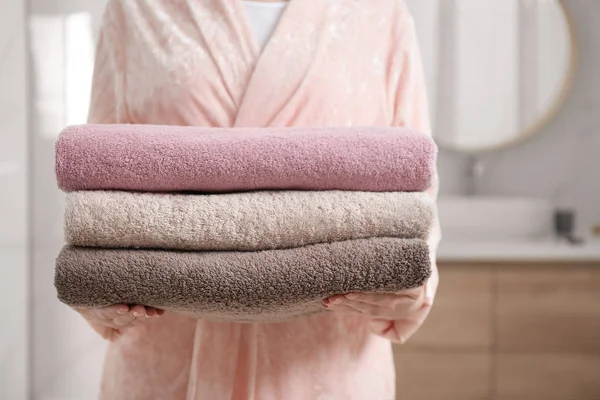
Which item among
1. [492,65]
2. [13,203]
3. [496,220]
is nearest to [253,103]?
[13,203]

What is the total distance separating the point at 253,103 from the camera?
0.70m

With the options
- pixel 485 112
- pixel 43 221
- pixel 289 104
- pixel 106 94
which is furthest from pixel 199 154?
pixel 485 112

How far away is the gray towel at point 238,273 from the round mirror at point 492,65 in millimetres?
1624

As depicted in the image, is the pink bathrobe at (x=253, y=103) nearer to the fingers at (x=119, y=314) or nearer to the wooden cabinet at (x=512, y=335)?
the fingers at (x=119, y=314)

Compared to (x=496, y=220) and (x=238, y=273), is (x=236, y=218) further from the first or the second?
(x=496, y=220)

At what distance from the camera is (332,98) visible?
734 millimetres

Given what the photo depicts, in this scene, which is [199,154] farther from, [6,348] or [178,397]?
[6,348]

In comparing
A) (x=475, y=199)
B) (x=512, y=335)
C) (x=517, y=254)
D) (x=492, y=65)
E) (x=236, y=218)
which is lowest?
(x=512, y=335)

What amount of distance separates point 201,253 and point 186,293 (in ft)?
0.12

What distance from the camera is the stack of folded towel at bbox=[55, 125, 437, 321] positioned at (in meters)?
0.54

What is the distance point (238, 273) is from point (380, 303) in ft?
0.48

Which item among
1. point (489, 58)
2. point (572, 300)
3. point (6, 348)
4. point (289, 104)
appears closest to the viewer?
point (289, 104)

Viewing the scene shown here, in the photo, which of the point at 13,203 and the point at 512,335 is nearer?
the point at 13,203

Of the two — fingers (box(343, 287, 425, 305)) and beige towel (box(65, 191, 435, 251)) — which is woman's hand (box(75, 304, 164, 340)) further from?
fingers (box(343, 287, 425, 305))
